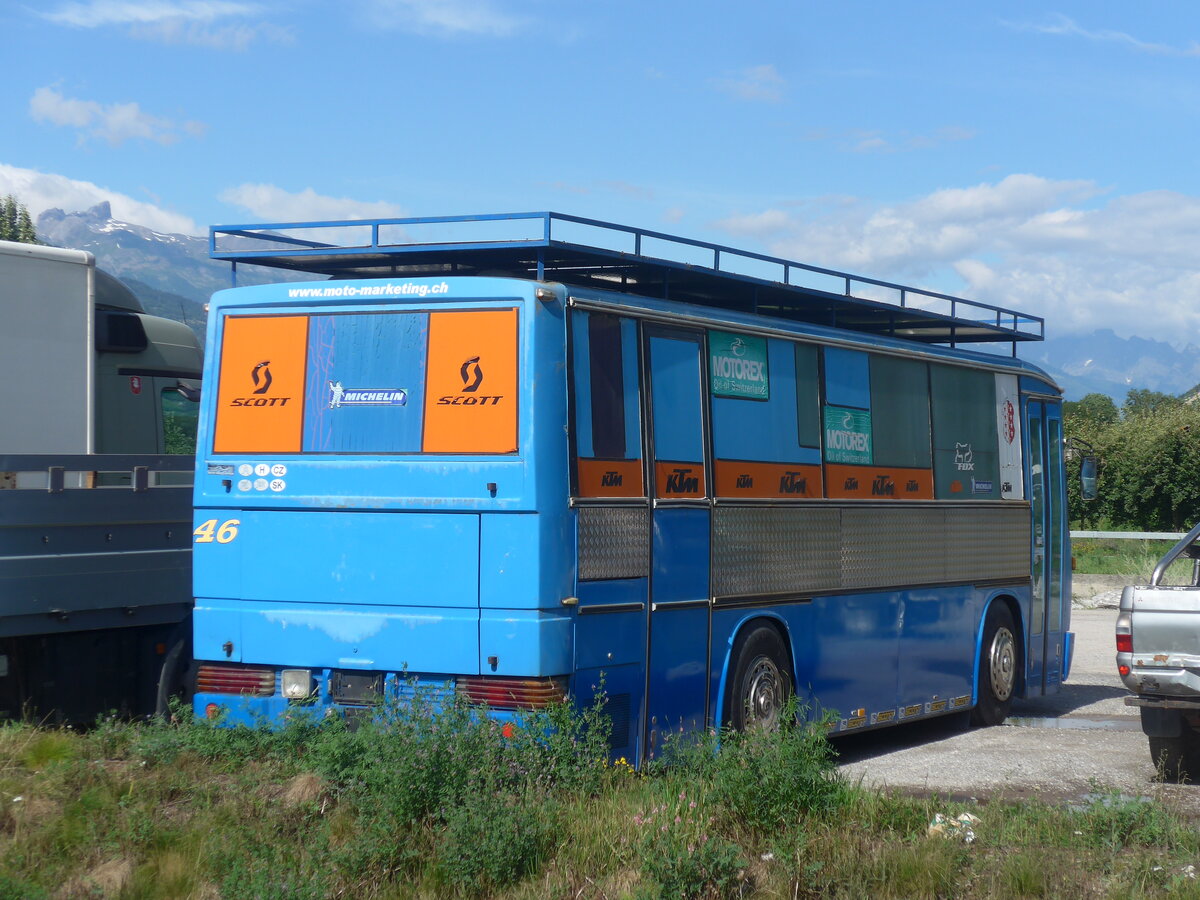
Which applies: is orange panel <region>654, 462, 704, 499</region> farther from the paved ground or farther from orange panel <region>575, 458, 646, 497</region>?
the paved ground

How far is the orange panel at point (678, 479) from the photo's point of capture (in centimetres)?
888

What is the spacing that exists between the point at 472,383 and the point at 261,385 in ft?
4.99

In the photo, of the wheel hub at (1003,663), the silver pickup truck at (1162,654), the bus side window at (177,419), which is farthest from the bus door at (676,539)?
the wheel hub at (1003,663)

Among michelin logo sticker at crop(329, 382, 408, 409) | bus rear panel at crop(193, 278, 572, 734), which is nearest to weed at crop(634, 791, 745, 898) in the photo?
bus rear panel at crop(193, 278, 572, 734)

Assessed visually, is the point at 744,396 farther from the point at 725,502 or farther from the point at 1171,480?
the point at 1171,480

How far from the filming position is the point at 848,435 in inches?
436

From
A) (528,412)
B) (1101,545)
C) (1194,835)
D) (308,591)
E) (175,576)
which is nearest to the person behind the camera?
(1194,835)

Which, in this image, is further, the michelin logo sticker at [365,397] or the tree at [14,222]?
the tree at [14,222]

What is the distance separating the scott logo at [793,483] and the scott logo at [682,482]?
1127 millimetres

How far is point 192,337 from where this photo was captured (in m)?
12.6

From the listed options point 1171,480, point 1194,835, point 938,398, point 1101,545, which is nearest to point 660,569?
point 1194,835

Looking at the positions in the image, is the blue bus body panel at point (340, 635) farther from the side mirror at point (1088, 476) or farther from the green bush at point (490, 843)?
the side mirror at point (1088, 476)

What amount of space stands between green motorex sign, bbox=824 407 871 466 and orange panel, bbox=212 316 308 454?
4.06m

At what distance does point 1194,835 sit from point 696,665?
3.14 metres
